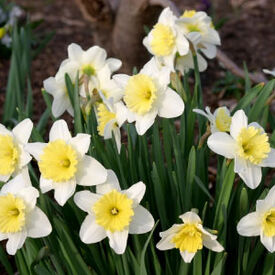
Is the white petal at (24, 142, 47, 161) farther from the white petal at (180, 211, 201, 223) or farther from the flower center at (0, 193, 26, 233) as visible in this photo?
the white petal at (180, 211, 201, 223)

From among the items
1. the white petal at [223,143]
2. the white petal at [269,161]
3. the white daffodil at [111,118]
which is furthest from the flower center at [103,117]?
the white petal at [269,161]

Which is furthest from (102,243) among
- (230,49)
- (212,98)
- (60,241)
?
(230,49)

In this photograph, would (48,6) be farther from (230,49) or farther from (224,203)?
(224,203)

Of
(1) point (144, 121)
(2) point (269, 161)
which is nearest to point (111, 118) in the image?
(1) point (144, 121)

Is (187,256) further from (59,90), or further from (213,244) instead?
(59,90)

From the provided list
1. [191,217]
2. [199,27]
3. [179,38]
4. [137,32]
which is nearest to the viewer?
[191,217]

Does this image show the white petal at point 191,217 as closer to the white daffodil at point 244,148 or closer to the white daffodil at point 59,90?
the white daffodil at point 244,148

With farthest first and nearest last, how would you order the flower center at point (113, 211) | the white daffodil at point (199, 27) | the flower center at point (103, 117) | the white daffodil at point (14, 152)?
the white daffodil at point (199, 27), the flower center at point (103, 117), the white daffodil at point (14, 152), the flower center at point (113, 211)
